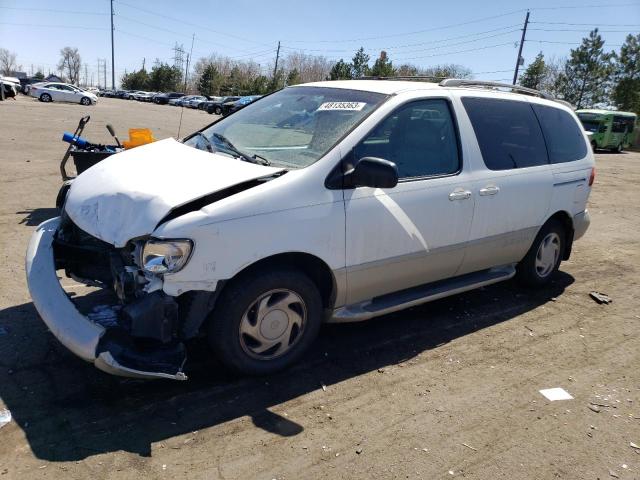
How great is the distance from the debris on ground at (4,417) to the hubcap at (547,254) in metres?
4.66

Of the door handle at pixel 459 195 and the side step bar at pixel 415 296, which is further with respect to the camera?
the door handle at pixel 459 195

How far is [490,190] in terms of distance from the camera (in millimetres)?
4273

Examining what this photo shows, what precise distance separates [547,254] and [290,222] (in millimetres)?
3345

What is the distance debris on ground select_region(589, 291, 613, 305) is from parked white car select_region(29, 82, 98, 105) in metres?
44.4

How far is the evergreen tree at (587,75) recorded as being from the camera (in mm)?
51156

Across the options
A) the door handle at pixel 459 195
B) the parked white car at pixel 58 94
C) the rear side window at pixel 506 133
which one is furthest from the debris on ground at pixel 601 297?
the parked white car at pixel 58 94

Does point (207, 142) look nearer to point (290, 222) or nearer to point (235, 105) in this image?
point (290, 222)

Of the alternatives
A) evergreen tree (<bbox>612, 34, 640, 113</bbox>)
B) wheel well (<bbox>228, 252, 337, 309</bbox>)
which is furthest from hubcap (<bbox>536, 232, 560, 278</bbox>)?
evergreen tree (<bbox>612, 34, 640, 113</bbox>)

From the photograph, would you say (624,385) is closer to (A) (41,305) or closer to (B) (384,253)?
(B) (384,253)

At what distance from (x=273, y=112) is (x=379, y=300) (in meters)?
1.77

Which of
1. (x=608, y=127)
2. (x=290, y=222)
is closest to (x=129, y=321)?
(x=290, y=222)

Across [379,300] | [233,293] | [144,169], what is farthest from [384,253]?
[144,169]

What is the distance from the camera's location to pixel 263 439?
2.86 metres

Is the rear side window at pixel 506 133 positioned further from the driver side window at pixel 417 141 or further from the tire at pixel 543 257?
the tire at pixel 543 257
